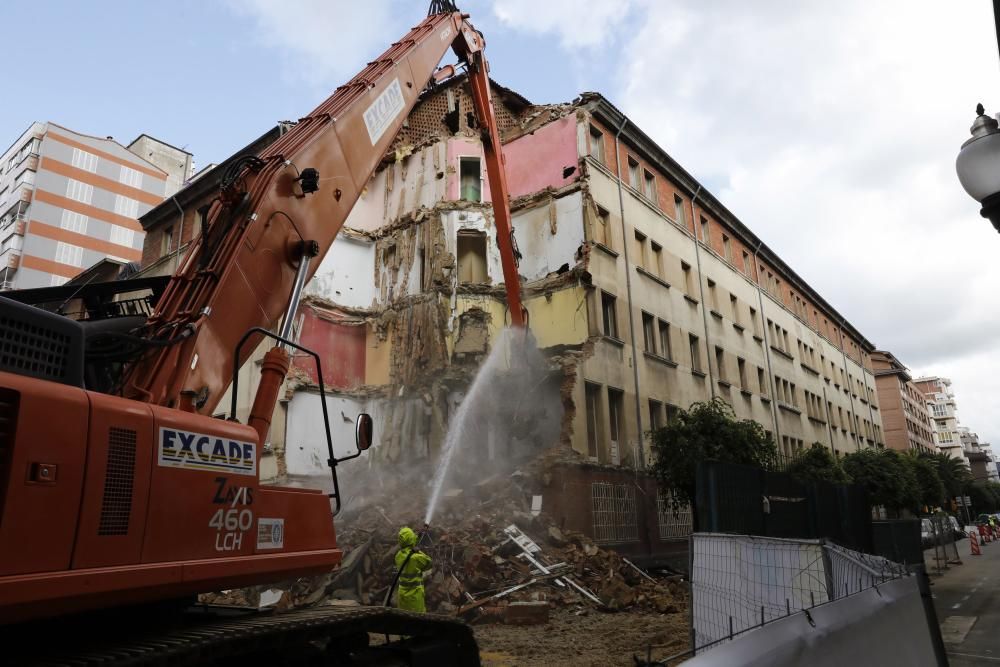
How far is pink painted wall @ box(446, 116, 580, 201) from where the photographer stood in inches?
853

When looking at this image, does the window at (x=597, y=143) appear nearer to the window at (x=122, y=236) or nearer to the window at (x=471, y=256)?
the window at (x=471, y=256)

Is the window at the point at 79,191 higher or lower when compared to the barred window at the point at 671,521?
higher

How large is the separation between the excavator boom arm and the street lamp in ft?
14.6

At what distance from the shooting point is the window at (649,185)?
25.1 meters

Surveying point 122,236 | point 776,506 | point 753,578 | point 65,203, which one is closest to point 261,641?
point 753,578

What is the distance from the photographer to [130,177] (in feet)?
161

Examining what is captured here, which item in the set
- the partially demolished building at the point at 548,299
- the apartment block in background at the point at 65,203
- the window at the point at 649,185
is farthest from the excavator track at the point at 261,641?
the apartment block in background at the point at 65,203

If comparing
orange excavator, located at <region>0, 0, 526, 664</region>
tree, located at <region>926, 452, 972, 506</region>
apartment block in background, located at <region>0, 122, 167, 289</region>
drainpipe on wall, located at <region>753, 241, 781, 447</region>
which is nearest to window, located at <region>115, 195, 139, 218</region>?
apartment block in background, located at <region>0, 122, 167, 289</region>

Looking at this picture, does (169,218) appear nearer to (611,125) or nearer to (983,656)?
(611,125)

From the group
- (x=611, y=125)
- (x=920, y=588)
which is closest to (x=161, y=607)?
(x=920, y=588)

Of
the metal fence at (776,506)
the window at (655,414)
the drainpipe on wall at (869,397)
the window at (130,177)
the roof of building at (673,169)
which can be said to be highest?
the window at (130,177)

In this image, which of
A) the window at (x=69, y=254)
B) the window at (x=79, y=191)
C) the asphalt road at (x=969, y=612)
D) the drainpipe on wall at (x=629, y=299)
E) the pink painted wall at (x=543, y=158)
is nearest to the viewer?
the asphalt road at (x=969, y=612)

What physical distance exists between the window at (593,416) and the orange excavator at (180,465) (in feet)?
46.1

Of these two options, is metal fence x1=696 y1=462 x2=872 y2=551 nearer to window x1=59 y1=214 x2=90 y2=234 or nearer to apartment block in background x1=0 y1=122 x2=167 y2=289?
apartment block in background x1=0 y1=122 x2=167 y2=289
